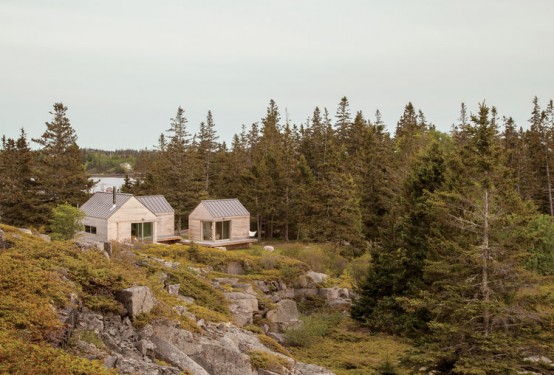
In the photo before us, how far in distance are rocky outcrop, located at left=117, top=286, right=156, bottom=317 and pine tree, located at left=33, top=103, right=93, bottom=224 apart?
116ft

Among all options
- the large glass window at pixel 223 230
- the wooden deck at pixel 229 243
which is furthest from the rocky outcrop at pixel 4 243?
the large glass window at pixel 223 230

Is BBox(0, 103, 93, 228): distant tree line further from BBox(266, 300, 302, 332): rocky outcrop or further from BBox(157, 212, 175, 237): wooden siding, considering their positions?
BBox(266, 300, 302, 332): rocky outcrop

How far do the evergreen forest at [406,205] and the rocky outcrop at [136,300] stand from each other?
8463 millimetres

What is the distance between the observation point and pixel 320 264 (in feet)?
110

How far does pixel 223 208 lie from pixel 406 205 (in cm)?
2203

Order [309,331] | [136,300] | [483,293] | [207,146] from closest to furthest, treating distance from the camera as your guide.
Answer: [136,300] < [483,293] < [309,331] < [207,146]

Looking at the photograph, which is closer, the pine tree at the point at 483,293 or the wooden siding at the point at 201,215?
the pine tree at the point at 483,293

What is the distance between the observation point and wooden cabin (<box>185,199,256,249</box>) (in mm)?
41562

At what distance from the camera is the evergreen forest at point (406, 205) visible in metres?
15.2

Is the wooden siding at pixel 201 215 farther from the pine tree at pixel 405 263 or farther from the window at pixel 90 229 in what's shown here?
the pine tree at pixel 405 263

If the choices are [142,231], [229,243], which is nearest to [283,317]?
[142,231]

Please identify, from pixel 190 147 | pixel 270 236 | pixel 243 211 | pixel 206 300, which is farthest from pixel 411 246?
pixel 190 147

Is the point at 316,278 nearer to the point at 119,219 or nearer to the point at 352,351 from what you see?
the point at 352,351

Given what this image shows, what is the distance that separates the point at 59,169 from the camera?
145ft
